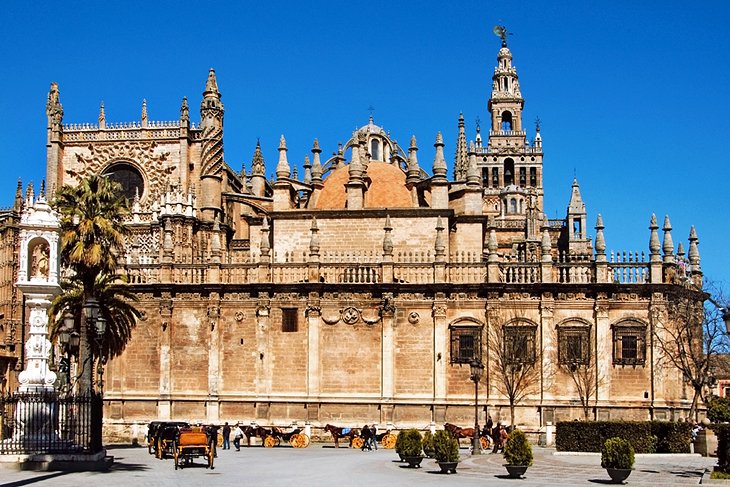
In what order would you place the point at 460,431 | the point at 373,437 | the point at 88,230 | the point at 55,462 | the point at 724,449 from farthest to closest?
the point at 460,431 → the point at 373,437 → the point at 88,230 → the point at 55,462 → the point at 724,449

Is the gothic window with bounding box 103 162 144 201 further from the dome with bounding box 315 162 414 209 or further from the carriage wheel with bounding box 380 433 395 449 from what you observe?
the carriage wheel with bounding box 380 433 395 449

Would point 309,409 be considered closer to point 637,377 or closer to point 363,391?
point 363,391

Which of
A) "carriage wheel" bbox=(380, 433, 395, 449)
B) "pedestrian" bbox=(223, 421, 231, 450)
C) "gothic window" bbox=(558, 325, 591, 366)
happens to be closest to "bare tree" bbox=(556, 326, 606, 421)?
"gothic window" bbox=(558, 325, 591, 366)

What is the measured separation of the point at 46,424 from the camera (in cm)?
2733

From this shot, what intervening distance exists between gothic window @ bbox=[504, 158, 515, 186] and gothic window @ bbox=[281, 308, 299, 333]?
6022 centimetres

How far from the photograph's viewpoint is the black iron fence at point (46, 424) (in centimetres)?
2681

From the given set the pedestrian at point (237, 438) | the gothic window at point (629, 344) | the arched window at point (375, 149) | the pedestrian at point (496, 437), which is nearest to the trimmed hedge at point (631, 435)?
the pedestrian at point (496, 437)

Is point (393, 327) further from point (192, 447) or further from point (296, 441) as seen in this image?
point (192, 447)

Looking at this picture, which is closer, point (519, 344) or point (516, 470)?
point (516, 470)

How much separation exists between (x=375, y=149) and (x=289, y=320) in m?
18.4

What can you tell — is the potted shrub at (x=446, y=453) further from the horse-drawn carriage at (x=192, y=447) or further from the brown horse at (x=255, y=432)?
the brown horse at (x=255, y=432)

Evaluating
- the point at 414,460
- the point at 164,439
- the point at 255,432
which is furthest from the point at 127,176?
the point at 414,460

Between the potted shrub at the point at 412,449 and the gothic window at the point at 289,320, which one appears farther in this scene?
the gothic window at the point at 289,320

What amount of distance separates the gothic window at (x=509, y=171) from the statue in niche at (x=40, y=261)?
77.2 metres
